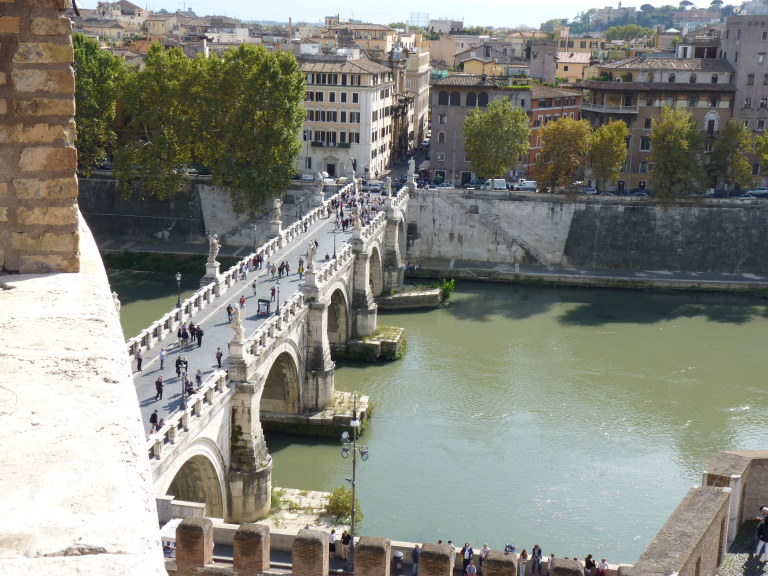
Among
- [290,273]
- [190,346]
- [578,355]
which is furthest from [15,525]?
[578,355]

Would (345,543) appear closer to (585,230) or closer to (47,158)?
(47,158)

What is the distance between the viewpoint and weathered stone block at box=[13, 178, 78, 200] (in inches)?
181

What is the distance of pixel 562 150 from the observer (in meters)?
44.6

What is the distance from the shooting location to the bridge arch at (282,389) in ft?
86.8

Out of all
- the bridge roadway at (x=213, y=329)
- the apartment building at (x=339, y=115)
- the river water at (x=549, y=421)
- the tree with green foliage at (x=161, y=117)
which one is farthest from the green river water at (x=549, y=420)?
the apartment building at (x=339, y=115)

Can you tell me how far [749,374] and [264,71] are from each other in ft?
72.9

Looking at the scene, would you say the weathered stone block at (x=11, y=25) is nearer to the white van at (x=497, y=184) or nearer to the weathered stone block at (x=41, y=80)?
the weathered stone block at (x=41, y=80)

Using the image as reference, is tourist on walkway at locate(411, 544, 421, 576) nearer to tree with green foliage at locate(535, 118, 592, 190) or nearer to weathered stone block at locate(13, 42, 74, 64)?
weathered stone block at locate(13, 42, 74, 64)

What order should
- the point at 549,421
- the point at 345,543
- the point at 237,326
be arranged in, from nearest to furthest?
1. the point at 345,543
2. the point at 237,326
3. the point at 549,421

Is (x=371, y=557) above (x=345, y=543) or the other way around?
above

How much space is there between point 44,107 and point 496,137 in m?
41.4

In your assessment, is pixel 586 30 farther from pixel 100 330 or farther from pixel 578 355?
pixel 100 330

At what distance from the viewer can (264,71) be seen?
41.8 m

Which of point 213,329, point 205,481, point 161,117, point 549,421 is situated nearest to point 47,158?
point 205,481
